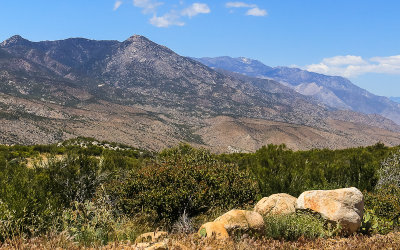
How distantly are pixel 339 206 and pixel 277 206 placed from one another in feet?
5.10

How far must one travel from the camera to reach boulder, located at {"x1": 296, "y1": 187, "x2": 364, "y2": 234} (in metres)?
7.45

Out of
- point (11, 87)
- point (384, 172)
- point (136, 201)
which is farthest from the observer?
point (11, 87)

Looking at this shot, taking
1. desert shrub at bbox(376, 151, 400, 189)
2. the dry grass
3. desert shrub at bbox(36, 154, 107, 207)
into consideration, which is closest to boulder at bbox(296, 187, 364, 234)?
the dry grass

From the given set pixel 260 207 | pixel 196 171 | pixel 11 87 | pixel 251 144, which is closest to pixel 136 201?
pixel 196 171

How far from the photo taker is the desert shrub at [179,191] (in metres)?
8.32

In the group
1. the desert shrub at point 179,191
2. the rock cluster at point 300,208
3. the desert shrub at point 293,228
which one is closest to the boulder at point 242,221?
the rock cluster at point 300,208

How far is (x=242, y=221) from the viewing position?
21.7 ft

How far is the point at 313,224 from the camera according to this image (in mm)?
7051

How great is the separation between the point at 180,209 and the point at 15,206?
12.8 ft

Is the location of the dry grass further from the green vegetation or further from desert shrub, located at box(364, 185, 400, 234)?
desert shrub, located at box(364, 185, 400, 234)

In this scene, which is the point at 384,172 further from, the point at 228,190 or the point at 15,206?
the point at 15,206

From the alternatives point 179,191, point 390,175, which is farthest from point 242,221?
point 390,175

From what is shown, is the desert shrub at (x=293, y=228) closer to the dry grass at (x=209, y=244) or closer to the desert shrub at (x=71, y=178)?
the dry grass at (x=209, y=244)

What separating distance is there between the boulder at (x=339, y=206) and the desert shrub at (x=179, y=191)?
2.03 m
